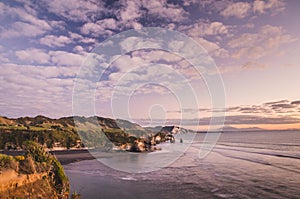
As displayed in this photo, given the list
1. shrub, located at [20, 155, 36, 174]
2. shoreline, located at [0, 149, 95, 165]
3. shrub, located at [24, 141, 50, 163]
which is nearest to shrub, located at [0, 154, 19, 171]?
shrub, located at [20, 155, 36, 174]

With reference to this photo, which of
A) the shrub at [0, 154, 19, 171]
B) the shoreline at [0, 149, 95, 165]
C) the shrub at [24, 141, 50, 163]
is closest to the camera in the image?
the shrub at [0, 154, 19, 171]

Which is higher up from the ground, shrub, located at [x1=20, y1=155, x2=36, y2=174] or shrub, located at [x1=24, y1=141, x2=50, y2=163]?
shrub, located at [x1=24, y1=141, x2=50, y2=163]

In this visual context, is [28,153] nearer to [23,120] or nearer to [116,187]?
[116,187]

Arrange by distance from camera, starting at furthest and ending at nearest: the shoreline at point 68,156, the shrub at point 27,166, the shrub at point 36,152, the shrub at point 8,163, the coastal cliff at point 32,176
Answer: the shoreline at point 68,156
the shrub at point 36,152
the shrub at point 27,166
the shrub at point 8,163
the coastal cliff at point 32,176

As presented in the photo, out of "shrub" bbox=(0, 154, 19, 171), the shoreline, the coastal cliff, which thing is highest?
"shrub" bbox=(0, 154, 19, 171)

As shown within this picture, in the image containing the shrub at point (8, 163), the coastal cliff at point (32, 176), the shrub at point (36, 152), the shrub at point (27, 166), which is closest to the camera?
the coastal cliff at point (32, 176)

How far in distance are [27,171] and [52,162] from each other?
16.4 feet

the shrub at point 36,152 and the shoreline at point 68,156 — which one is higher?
the shrub at point 36,152

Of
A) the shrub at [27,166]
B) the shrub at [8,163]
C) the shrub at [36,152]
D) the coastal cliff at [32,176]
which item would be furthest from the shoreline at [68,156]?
the shrub at [8,163]

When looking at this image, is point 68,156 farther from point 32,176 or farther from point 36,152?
point 32,176

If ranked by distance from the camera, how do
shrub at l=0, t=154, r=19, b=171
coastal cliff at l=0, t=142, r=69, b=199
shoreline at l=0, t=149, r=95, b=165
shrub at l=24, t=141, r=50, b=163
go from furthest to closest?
shoreline at l=0, t=149, r=95, b=165 < shrub at l=24, t=141, r=50, b=163 < shrub at l=0, t=154, r=19, b=171 < coastal cliff at l=0, t=142, r=69, b=199

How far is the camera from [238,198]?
31.7 m

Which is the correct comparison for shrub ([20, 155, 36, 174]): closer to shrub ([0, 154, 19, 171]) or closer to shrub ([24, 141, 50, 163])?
shrub ([0, 154, 19, 171])

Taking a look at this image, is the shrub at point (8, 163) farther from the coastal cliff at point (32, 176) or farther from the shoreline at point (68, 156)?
the shoreline at point (68, 156)
